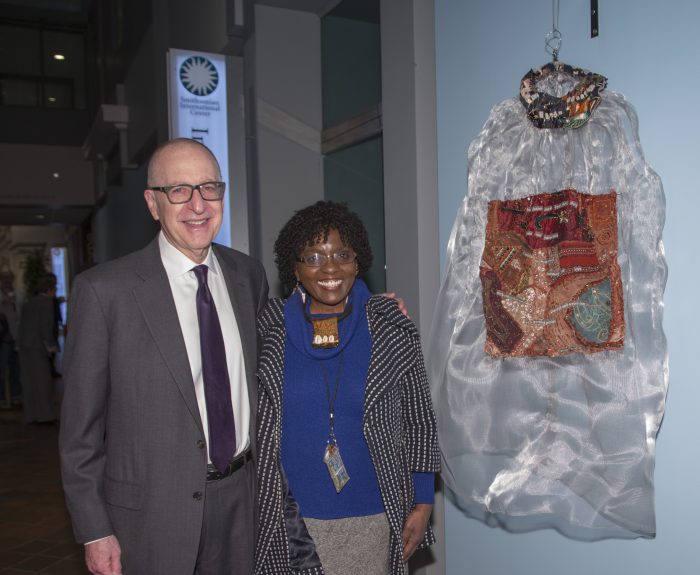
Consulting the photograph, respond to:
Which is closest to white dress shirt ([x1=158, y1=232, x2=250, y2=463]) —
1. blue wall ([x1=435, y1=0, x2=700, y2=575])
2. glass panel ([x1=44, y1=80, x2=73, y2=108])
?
blue wall ([x1=435, y1=0, x2=700, y2=575])

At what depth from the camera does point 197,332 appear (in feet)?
6.55

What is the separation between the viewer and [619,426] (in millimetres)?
2004

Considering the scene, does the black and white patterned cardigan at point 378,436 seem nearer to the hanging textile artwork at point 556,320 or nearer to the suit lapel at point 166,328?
the suit lapel at point 166,328

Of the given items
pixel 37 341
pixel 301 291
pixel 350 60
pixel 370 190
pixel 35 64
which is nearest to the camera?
pixel 301 291

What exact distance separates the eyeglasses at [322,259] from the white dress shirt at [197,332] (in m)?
0.31

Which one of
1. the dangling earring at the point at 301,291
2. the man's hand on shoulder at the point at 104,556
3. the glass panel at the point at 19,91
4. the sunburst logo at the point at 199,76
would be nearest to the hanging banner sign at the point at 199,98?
Result: the sunburst logo at the point at 199,76

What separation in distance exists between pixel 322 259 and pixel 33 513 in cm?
414

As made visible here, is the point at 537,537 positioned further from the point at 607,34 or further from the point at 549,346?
the point at 607,34

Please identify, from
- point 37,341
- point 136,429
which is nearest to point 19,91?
point 37,341

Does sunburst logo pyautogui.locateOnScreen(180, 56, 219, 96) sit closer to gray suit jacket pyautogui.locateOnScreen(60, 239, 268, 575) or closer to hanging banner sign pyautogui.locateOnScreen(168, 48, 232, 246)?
hanging banner sign pyautogui.locateOnScreen(168, 48, 232, 246)

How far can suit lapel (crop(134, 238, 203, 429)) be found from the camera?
1890mm

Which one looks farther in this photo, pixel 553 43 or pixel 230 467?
pixel 553 43

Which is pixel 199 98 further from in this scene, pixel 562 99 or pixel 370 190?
pixel 562 99

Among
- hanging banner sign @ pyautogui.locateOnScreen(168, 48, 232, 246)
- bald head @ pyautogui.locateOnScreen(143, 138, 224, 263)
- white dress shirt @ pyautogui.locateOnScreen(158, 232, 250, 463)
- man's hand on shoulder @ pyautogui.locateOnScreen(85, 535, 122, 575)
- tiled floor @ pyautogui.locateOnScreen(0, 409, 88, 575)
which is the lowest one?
tiled floor @ pyautogui.locateOnScreen(0, 409, 88, 575)
